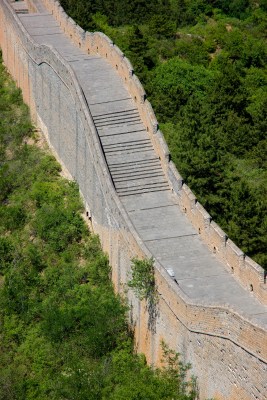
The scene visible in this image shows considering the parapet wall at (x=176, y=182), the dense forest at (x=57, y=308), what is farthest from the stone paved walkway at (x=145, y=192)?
the dense forest at (x=57, y=308)

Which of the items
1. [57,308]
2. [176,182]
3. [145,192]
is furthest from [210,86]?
[57,308]

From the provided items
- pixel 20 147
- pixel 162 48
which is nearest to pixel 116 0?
pixel 162 48

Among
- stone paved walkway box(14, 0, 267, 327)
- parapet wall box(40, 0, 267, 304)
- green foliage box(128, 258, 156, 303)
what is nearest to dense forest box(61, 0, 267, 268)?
parapet wall box(40, 0, 267, 304)

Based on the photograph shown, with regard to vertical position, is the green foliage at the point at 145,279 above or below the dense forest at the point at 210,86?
above

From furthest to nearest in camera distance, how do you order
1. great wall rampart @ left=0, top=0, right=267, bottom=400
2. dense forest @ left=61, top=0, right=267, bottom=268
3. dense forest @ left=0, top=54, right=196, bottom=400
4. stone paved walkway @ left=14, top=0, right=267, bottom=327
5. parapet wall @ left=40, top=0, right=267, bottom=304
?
dense forest @ left=61, top=0, right=267, bottom=268, dense forest @ left=0, top=54, right=196, bottom=400, stone paved walkway @ left=14, top=0, right=267, bottom=327, parapet wall @ left=40, top=0, right=267, bottom=304, great wall rampart @ left=0, top=0, right=267, bottom=400

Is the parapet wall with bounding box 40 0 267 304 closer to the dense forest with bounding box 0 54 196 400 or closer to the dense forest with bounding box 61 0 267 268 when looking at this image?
the dense forest with bounding box 61 0 267 268

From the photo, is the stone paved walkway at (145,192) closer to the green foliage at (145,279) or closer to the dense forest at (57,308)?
the green foliage at (145,279)
